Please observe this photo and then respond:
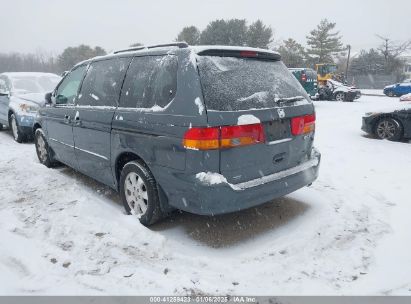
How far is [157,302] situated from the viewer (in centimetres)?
258

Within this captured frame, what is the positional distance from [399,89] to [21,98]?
24.3 m

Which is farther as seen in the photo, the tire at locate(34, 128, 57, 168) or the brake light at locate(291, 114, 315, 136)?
the tire at locate(34, 128, 57, 168)

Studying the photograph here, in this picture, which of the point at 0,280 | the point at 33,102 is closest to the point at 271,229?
the point at 0,280

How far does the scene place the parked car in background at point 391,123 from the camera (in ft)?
25.7

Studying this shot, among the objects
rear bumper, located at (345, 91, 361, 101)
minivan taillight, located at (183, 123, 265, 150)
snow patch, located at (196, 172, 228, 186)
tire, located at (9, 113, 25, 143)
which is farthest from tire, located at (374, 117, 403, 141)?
rear bumper, located at (345, 91, 361, 101)

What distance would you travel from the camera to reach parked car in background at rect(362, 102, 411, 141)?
7.83 metres

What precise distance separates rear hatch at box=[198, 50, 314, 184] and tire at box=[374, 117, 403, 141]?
17.3 ft

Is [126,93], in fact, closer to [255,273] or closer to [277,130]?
[277,130]

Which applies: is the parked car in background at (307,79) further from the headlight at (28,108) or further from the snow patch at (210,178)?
the snow patch at (210,178)

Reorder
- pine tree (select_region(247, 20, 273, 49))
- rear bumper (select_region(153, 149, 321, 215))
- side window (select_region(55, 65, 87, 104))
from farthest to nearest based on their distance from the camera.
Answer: pine tree (select_region(247, 20, 273, 49))
side window (select_region(55, 65, 87, 104))
rear bumper (select_region(153, 149, 321, 215))

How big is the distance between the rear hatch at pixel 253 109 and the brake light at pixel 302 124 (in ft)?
0.03

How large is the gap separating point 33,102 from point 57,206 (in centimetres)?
489

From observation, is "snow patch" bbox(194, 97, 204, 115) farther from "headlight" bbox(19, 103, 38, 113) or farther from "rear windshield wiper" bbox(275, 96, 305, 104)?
"headlight" bbox(19, 103, 38, 113)

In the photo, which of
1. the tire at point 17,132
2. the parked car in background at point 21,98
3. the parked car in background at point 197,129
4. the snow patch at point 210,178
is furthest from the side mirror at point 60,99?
the tire at point 17,132
